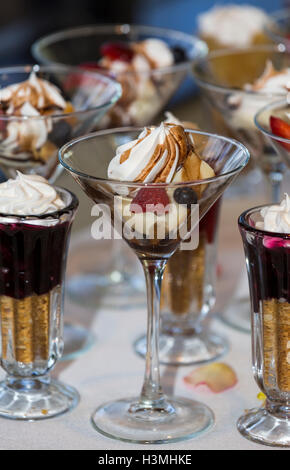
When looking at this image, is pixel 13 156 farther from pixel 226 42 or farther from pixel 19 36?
pixel 19 36

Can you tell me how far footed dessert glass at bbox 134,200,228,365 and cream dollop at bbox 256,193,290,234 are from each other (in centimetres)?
24

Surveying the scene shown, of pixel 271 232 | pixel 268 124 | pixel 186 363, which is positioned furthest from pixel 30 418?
pixel 268 124

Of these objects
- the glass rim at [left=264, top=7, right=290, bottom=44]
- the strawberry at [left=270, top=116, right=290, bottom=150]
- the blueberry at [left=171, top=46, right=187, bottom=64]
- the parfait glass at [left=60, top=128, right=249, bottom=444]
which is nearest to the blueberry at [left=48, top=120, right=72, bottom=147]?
the parfait glass at [left=60, top=128, right=249, bottom=444]

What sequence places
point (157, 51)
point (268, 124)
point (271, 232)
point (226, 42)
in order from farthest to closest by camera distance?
point (226, 42) → point (157, 51) → point (268, 124) → point (271, 232)

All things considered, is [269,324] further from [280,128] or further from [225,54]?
[225,54]

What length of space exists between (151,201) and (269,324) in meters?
0.19

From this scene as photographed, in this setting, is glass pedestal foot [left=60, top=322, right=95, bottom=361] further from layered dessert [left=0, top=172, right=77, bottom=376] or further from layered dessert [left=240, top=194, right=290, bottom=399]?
layered dessert [left=240, top=194, right=290, bottom=399]

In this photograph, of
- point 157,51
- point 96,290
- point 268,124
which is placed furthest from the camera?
point 157,51

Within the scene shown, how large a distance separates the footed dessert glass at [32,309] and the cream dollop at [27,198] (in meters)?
0.02

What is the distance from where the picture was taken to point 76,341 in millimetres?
1284

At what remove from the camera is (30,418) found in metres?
1.07

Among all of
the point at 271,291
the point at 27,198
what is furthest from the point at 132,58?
the point at 271,291

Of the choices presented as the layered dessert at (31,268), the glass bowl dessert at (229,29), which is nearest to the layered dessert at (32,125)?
the layered dessert at (31,268)

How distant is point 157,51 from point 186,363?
631mm
